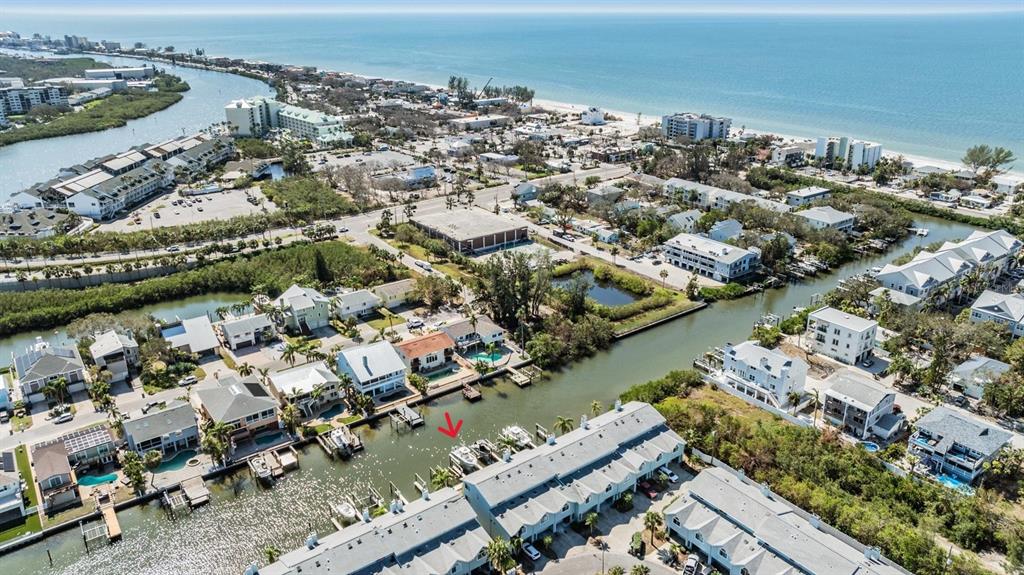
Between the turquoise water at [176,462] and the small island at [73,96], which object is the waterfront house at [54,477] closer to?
the turquoise water at [176,462]

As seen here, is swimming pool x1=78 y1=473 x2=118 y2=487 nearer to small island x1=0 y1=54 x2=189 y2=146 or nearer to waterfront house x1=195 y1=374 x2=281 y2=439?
waterfront house x1=195 y1=374 x2=281 y2=439

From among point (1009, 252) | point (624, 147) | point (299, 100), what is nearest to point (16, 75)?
point (299, 100)

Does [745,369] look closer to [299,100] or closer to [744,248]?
[744,248]

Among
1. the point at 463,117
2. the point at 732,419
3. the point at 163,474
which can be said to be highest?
the point at 463,117

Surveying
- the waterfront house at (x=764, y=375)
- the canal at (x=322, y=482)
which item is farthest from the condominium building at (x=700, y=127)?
the waterfront house at (x=764, y=375)

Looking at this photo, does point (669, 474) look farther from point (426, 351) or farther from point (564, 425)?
point (426, 351)

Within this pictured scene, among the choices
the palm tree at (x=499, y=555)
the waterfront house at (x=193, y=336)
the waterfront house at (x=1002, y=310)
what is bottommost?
the palm tree at (x=499, y=555)

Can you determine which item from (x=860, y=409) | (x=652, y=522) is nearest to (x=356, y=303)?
(x=652, y=522)
